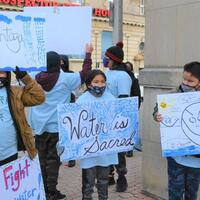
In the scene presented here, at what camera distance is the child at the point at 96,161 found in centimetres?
434

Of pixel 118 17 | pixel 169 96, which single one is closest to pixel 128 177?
pixel 169 96

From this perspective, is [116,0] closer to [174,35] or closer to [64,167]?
[64,167]

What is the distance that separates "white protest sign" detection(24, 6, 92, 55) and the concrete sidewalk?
1831mm

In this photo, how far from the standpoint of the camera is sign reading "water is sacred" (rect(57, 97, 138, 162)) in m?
4.16

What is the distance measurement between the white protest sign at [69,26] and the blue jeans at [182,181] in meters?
1.63

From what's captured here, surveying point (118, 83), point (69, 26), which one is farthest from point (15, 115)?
point (118, 83)

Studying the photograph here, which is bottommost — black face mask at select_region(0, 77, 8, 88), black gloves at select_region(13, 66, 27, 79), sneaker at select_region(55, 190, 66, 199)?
sneaker at select_region(55, 190, 66, 199)

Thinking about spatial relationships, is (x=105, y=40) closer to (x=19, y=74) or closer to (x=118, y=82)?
(x=118, y=82)

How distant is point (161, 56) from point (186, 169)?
1.56 metres

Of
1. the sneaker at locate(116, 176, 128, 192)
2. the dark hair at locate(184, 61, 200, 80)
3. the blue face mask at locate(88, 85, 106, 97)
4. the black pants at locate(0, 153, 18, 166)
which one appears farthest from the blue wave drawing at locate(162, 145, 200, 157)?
the sneaker at locate(116, 176, 128, 192)

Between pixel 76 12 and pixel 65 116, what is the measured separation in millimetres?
1215

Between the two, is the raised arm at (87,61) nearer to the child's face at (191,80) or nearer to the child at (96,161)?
the child at (96,161)

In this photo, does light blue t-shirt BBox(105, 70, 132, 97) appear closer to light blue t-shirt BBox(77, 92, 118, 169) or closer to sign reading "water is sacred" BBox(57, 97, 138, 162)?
sign reading "water is sacred" BBox(57, 97, 138, 162)

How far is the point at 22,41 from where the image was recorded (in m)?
3.59
